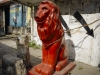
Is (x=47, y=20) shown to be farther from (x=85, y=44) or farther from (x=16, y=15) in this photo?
(x=16, y=15)

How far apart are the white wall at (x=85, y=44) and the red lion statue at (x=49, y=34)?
160 centimetres

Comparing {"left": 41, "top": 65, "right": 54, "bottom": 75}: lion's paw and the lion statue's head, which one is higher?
the lion statue's head

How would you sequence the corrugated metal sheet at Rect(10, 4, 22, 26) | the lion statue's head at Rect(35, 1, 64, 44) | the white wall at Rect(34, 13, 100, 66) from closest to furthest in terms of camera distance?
the lion statue's head at Rect(35, 1, 64, 44) < the white wall at Rect(34, 13, 100, 66) < the corrugated metal sheet at Rect(10, 4, 22, 26)

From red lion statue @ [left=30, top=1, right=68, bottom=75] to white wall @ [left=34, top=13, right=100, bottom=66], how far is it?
1604 millimetres

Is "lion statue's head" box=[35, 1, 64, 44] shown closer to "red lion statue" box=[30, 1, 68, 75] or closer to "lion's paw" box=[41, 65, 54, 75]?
"red lion statue" box=[30, 1, 68, 75]

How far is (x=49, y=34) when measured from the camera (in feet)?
7.96

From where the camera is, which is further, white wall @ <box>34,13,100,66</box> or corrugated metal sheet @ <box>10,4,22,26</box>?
corrugated metal sheet @ <box>10,4,22,26</box>

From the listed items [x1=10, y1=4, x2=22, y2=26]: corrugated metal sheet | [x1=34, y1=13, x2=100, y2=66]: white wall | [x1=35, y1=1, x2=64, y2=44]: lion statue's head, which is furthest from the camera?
[x1=10, y1=4, x2=22, y2=26]: corrugated metal sheet

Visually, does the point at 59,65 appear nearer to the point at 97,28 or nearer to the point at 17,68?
the point at 17,68

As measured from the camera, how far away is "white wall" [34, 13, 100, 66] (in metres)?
3.81

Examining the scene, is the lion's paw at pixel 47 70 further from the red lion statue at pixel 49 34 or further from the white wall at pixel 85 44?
the white wall at pixel 85 44

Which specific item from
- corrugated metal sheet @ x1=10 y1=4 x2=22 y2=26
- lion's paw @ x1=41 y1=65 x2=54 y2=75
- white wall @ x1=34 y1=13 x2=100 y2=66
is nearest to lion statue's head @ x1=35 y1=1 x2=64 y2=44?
lion's paw @ x1=41 y1=65 x2=54 y2=75

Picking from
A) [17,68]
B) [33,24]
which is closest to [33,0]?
[33,24]

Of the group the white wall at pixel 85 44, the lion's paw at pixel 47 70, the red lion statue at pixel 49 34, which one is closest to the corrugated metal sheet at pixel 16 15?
the white wall at pixel 85 44
